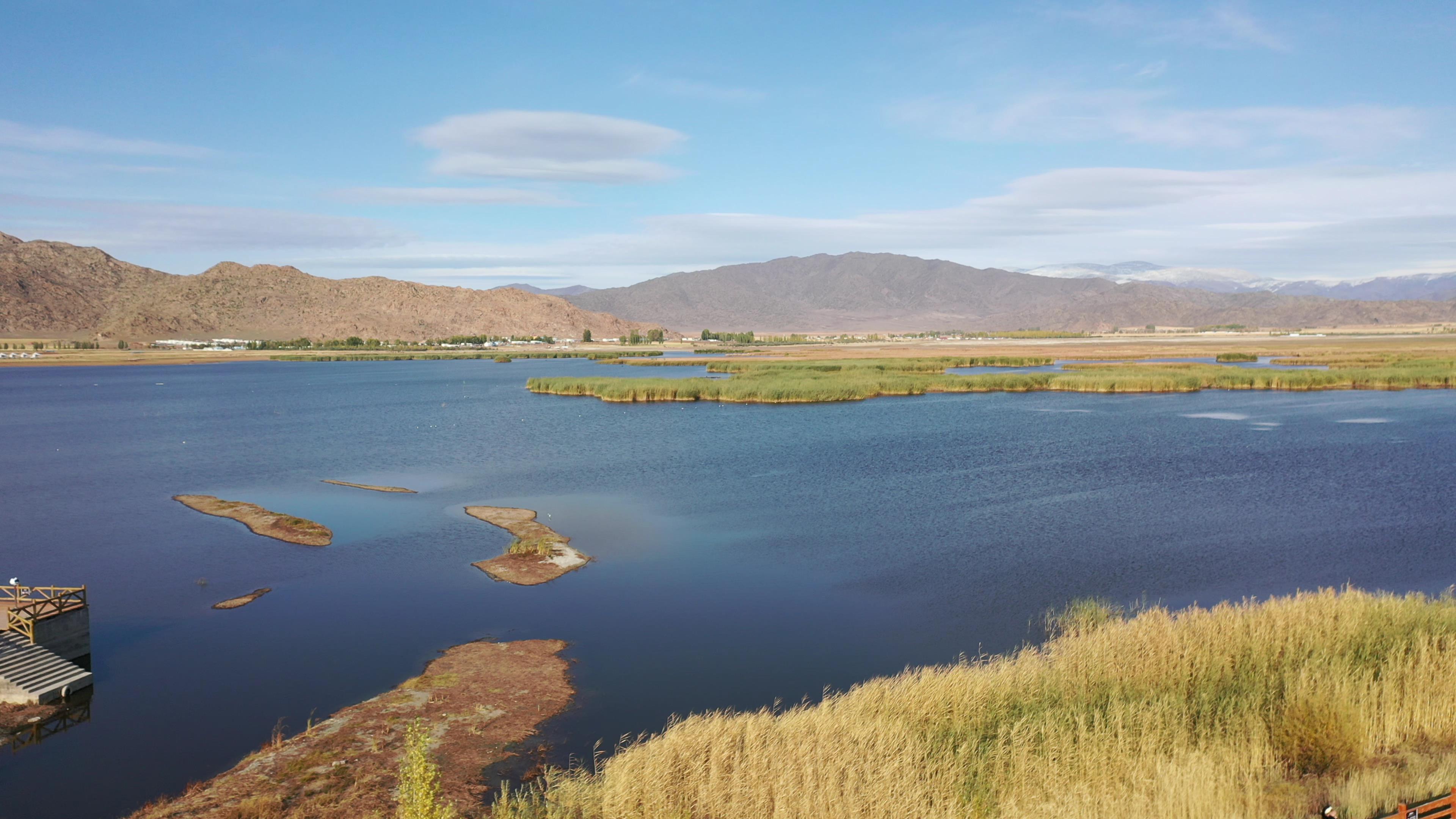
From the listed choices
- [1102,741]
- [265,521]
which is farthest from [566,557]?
[1102,741]

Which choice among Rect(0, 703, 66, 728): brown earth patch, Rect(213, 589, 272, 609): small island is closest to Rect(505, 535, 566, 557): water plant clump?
Rect(213, 589, 272, 609): small island

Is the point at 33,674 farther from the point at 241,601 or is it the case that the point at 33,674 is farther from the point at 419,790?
the point at 419,790

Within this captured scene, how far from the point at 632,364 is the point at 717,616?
98.7m

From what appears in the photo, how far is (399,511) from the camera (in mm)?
28641

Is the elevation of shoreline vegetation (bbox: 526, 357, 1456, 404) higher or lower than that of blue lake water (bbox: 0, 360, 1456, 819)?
higher

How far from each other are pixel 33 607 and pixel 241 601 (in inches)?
175

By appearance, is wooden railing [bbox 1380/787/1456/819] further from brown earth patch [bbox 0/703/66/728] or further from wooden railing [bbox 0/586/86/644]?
wooden railing [bbox 0/586/86/644]

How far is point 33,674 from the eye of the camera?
1451 cm

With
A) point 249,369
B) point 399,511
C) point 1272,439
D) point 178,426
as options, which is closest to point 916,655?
point 399,511

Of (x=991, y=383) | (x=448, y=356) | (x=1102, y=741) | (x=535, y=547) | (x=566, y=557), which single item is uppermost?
(x=448, y=356)

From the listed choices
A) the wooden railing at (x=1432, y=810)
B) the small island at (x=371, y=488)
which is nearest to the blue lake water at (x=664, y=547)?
the small island at (x=371, y=488)

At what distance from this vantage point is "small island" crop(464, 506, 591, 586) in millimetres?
21000

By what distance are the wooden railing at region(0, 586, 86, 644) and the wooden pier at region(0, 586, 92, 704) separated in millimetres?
11

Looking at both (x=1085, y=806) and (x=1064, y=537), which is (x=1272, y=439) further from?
(x=1085, y=806)
